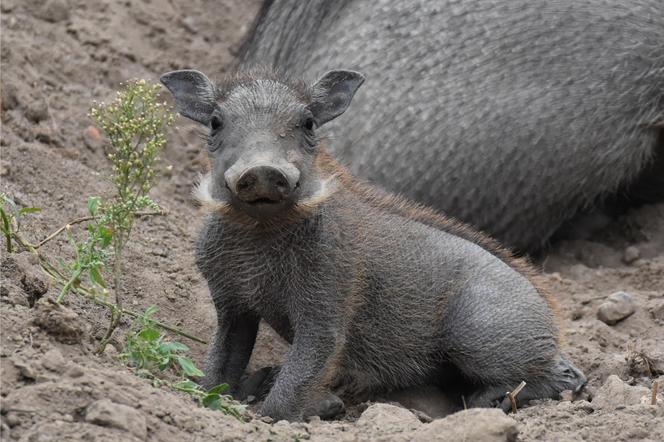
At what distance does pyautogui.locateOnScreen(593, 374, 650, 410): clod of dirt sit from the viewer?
174 inches

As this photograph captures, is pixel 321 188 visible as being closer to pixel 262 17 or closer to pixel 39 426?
pixel 39 426

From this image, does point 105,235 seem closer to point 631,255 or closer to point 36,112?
point 36,112

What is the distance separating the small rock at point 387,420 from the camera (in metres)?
3.98

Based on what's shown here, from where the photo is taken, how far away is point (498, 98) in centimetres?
656

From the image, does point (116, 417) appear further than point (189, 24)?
No

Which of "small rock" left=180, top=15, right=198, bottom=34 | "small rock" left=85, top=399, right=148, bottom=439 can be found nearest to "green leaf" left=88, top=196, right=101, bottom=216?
"small rock" left=85, top=399, right=148, bottom=439

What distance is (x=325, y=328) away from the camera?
4.47m

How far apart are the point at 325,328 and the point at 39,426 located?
1400 millimetres

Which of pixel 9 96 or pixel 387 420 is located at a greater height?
pixel 387 420

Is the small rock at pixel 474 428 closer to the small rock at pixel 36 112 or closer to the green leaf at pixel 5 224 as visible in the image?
the green leaf at pixel 5 224

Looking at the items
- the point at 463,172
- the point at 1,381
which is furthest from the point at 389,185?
the point at 1,381

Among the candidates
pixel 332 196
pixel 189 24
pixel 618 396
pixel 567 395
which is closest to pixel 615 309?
pixel 567 395

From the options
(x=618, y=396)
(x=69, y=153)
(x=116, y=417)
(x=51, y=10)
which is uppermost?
(x=618, y=396)

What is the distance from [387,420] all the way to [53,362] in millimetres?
1122
